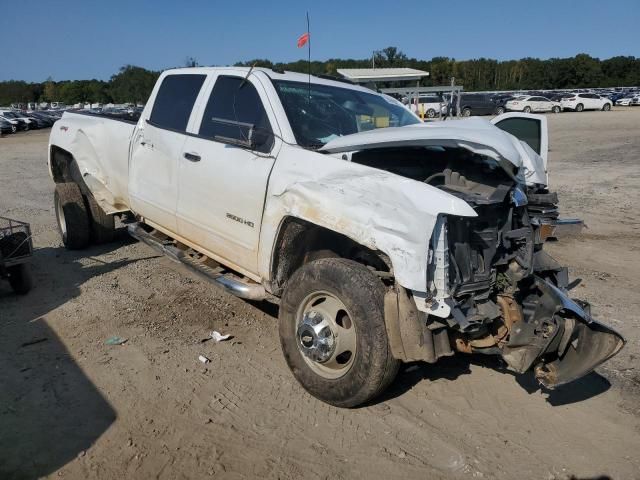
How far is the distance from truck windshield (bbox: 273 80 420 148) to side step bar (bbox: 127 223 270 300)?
1.16 meters

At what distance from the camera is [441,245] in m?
2.93

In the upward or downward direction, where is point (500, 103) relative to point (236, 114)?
downward

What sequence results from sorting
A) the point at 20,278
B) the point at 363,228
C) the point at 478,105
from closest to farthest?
1. the point at 363,228
2. the point at 20,278
3. the point at 478,105

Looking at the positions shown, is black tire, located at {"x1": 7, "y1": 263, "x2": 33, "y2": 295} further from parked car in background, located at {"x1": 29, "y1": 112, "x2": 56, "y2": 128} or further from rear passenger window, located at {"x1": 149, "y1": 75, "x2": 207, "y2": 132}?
parked car in background, located at {"x1": 29, "y1": 112, "x2": 56, "y2": 128}

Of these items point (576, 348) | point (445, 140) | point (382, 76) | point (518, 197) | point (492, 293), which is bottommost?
point (576, 348)

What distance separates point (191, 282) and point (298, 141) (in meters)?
2.63

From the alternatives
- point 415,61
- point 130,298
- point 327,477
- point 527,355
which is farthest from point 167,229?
point 415,61

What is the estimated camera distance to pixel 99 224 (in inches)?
273

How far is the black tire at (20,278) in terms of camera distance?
5457 mm

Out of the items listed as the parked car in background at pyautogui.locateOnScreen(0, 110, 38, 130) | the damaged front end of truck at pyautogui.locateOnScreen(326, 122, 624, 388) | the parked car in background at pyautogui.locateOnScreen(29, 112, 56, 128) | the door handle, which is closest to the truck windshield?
the damaged front end of truck at pyautogui.locateOnScreen(326, 122, 624, 388)

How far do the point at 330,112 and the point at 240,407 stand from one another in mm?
2396

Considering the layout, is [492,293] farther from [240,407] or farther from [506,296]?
[240,407]

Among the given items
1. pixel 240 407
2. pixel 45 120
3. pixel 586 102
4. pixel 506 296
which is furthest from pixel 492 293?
pixel 45 120

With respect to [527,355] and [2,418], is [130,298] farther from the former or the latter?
[527,355]
